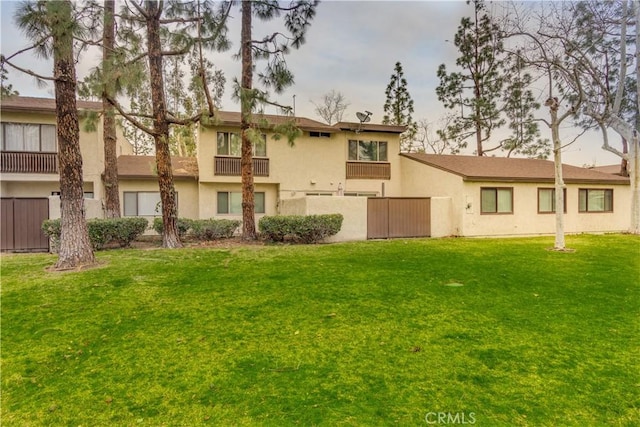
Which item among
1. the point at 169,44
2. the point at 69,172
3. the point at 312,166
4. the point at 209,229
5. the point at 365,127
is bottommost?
the point at 209,229

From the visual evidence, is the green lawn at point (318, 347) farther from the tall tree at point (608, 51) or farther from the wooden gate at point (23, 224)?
the tall tree at point (608, 51)

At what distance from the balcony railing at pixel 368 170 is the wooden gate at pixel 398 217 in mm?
3846

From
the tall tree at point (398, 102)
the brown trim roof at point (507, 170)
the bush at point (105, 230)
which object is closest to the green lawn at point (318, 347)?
the bush at point (105, 230)

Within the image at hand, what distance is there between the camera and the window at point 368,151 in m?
18.2

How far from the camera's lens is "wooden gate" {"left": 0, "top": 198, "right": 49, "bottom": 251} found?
35.1ft

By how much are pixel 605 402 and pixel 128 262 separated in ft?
29.3

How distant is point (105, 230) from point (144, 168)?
23.4 feet

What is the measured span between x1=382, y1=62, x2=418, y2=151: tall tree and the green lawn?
2375 cm

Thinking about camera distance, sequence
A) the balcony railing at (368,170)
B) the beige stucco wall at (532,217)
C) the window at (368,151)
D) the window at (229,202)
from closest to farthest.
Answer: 1. the beige stucco wall at (532,217)
2. the window at (229,202)
3. the balcony railing at (368,170)
4. the window at (368,151)

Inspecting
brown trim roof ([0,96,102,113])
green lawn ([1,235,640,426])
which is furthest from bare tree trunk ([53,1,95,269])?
brown trim roof ([0,96,102,113])

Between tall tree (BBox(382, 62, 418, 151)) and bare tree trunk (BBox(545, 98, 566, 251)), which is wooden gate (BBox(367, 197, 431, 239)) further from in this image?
tall tree (BBox(382, 62, 418, 151))

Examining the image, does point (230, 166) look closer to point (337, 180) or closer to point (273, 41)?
point (337, 180)

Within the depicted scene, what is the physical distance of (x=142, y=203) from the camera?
53.7ft

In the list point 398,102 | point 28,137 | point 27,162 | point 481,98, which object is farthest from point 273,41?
point 398,102
